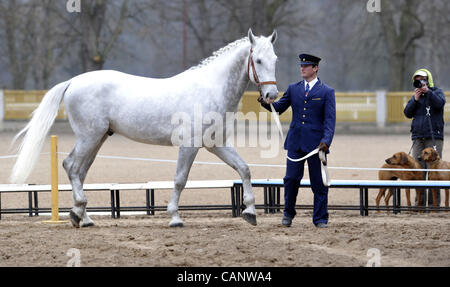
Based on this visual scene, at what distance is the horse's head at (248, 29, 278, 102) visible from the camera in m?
8.16

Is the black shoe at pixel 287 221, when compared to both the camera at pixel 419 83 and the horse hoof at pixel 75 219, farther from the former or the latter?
the camera at pixel 419 83

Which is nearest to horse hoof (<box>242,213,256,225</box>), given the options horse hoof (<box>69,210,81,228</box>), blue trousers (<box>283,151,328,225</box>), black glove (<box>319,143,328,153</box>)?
blue trousers (<box>283,151,328,225</box>)

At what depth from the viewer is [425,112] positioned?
35.6ft

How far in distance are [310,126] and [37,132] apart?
3.31m

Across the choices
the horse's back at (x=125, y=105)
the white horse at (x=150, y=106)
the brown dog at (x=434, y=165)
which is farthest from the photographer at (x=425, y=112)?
the horse's back at (x=125, y=105)

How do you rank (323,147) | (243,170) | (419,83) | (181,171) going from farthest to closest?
(419,83) < (181,171) < (243,170) < (323,147)

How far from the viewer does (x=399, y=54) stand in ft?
107

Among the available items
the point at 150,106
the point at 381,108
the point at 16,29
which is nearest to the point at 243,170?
the point at 150,106

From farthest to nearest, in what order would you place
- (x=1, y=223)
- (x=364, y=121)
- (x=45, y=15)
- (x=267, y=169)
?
(x=45, y=15)
(x=364, y=121)
(x=267, y=169)
(x=1, y=223)

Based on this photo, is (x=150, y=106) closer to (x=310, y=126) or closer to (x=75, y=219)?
(x=75, y=219)

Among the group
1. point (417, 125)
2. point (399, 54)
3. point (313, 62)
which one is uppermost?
point (399, 54)

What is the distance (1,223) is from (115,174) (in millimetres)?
5640
